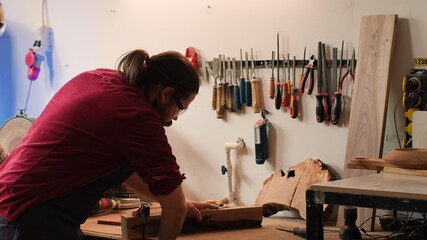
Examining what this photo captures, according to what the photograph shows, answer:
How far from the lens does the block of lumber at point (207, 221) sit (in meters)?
1.83

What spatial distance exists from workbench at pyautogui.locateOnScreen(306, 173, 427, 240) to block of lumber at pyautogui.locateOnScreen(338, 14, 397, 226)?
26.9 inches

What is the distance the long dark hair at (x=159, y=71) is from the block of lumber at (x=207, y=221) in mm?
542

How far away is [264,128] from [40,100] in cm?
147

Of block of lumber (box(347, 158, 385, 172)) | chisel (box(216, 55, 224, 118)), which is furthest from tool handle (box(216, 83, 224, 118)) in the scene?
block of lumber (box(347, 158, 385, 172))

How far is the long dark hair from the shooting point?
1493 mm

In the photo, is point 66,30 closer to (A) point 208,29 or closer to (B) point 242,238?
(A) point 208,29

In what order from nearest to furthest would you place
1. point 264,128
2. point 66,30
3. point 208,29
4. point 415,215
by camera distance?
point 415,215 → point 264,128 → point 208,29 → point 66,30

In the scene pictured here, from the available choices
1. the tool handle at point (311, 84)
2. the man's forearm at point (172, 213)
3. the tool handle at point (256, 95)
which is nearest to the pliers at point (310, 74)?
the tool handle at point (311, 84)

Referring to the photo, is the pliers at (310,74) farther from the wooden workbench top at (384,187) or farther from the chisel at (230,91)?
the wooden workbench top at (384,187)

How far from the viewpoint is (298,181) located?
90.6 inches

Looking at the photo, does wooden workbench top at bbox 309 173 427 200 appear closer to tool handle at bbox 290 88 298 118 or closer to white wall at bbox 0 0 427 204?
white wall at bbox 0 0 427 204

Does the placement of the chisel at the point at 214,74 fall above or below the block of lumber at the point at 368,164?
above

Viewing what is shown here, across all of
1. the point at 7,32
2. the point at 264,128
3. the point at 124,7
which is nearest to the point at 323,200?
the point at 264,128

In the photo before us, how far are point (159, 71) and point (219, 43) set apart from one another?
1.15 m
